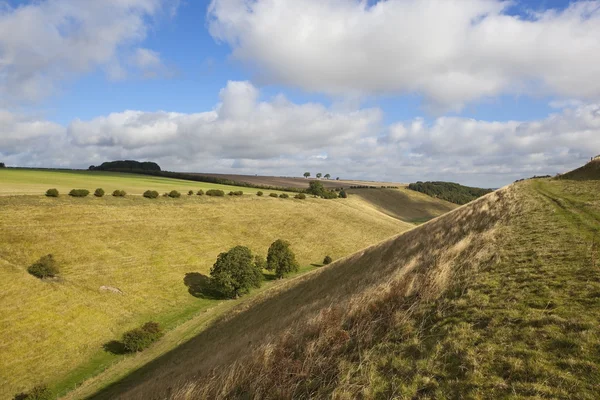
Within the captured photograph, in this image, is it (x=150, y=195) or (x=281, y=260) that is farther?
(x=150, y=195)

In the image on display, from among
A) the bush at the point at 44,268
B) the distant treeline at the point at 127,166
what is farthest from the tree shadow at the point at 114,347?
the distant treeline at the point at 127,166

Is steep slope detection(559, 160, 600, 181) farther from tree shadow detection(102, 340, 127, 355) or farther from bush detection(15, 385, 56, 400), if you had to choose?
bush detection(15, 385, 56, 400)

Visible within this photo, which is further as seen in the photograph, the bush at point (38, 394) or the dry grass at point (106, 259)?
the dry grass at point (106, 259)

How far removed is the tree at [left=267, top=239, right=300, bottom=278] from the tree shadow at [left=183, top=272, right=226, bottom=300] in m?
11.0

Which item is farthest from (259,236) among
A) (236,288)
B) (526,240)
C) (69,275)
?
(526,240)

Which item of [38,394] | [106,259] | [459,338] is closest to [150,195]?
[106,259]

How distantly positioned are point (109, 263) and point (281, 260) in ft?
85.6

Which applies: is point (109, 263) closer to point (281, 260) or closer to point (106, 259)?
point (106, 259)

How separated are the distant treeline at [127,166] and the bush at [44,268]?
120 metres

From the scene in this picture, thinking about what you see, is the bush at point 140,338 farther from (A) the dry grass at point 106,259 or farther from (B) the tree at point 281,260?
(B) the tree at point 281,260

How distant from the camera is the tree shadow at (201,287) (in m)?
47.3

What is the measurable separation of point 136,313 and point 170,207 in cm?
3598

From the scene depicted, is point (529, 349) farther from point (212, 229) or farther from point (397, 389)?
point (212, 229)

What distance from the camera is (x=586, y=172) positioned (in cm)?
4734
